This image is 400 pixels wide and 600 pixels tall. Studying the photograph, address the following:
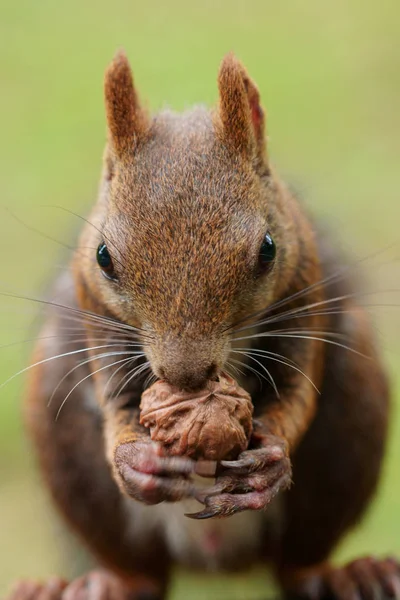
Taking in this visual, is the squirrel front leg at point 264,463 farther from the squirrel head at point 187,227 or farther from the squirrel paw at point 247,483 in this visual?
the squirrel head at point 187,227

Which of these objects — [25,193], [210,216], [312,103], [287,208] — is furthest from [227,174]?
[312,103]

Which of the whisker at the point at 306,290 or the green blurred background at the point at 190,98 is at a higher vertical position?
the green blurred background at the point at 190,98

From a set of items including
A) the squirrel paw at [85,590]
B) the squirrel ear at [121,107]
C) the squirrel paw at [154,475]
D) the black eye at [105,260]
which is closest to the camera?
the squirrel paw at [154,475]

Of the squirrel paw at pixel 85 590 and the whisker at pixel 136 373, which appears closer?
the whisker at pixel 136 373

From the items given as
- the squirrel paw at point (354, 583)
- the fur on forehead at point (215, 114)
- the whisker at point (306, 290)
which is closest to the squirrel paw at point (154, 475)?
the whisker at point (306, 290)

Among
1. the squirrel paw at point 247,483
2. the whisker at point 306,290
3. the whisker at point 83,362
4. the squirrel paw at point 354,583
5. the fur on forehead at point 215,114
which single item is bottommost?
the squirrel paw at point 354,583

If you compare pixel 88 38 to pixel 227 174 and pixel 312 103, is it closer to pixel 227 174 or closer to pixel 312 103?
pixel 312 103

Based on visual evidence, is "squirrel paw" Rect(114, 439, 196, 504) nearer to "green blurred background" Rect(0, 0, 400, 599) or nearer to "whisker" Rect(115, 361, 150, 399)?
"whisker" Rect(115, 361, 150, 399)

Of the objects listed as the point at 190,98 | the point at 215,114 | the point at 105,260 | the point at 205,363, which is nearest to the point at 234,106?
the point at 215,114
